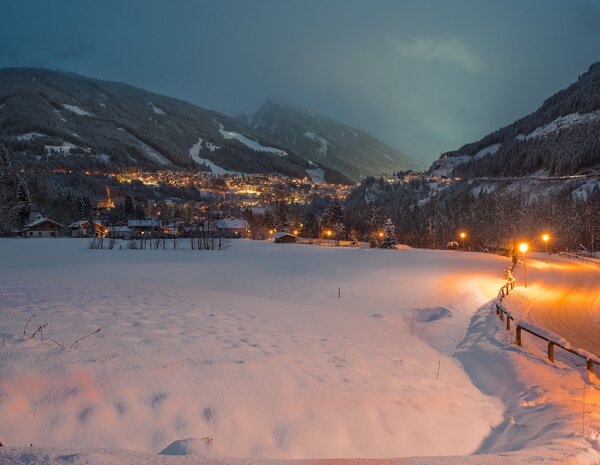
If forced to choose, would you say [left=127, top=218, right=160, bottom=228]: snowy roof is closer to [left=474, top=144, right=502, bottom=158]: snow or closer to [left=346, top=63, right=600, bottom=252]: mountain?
[left=346, top=63, right=600, bottom=252]: mountain

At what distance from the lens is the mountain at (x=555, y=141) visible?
394 feet

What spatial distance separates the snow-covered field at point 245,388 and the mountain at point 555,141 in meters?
146

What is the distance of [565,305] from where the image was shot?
1969 centimetres

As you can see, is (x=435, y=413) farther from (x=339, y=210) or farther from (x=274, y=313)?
(x=339, y=210)

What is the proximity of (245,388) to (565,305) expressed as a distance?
22.4 meters

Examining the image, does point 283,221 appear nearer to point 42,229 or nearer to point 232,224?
point 232,224

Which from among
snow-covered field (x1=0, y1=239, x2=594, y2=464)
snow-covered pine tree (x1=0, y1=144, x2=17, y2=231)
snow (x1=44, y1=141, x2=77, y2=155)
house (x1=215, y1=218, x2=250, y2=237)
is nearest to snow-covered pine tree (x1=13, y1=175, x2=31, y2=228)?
snow-covered pine tree (x1=0, y1=144, x2=17, y2=231)

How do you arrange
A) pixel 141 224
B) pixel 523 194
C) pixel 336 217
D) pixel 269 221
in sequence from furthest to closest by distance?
1. pixel 523 194
2. pixel 269 221
3. pixel 141 224
4. pixel 336 217

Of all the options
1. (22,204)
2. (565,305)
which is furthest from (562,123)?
(22,204)

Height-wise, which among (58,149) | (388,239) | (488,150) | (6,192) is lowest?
(388,239)

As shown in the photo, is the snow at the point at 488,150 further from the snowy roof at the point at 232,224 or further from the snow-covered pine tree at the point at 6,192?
the snow-covered pine tree at the point at 6,192

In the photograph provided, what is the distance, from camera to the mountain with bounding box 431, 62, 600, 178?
394 feet

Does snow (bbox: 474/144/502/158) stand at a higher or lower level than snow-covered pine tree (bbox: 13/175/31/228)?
higher

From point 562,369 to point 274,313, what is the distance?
10006mm
